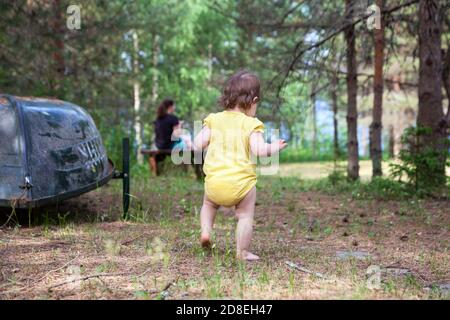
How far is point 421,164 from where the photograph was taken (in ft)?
27.0

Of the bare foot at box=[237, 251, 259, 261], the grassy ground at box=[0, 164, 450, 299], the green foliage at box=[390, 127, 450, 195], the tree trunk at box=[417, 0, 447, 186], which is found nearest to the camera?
the grassy ground at box=[0, 164, 450, 299]

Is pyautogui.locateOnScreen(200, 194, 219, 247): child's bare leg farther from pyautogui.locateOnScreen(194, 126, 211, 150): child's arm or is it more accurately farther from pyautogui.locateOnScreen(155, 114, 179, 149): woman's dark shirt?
pyautogui.locateOnScreen(155, 114, 179, 149): woman's dark shirt

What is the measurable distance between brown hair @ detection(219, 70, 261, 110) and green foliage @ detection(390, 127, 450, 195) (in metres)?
4.48

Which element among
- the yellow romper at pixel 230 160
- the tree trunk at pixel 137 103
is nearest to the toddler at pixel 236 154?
the yellow romper at pixel 230 160

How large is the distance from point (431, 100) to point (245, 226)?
572 cm

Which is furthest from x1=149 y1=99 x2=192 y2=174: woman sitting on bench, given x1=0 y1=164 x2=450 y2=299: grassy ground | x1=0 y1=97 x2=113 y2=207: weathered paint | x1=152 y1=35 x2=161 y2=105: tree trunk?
x1=152 y1=35 x2=161 y2=105: tree trunk

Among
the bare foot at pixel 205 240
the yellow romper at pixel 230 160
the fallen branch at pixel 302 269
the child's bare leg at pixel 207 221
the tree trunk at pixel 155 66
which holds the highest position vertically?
the tree trunk at pixel 155 66

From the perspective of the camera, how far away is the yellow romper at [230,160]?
425 centimetres

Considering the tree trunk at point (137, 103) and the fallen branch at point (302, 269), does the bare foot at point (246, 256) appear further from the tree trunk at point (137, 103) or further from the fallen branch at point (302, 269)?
the tree trunk at point (137, 103)

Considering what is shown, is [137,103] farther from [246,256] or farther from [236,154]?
[246,256]

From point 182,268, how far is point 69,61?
13146 mm

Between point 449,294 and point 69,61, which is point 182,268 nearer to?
point 449,294

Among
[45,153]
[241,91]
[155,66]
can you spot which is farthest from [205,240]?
[155,66]

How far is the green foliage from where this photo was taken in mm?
8133
